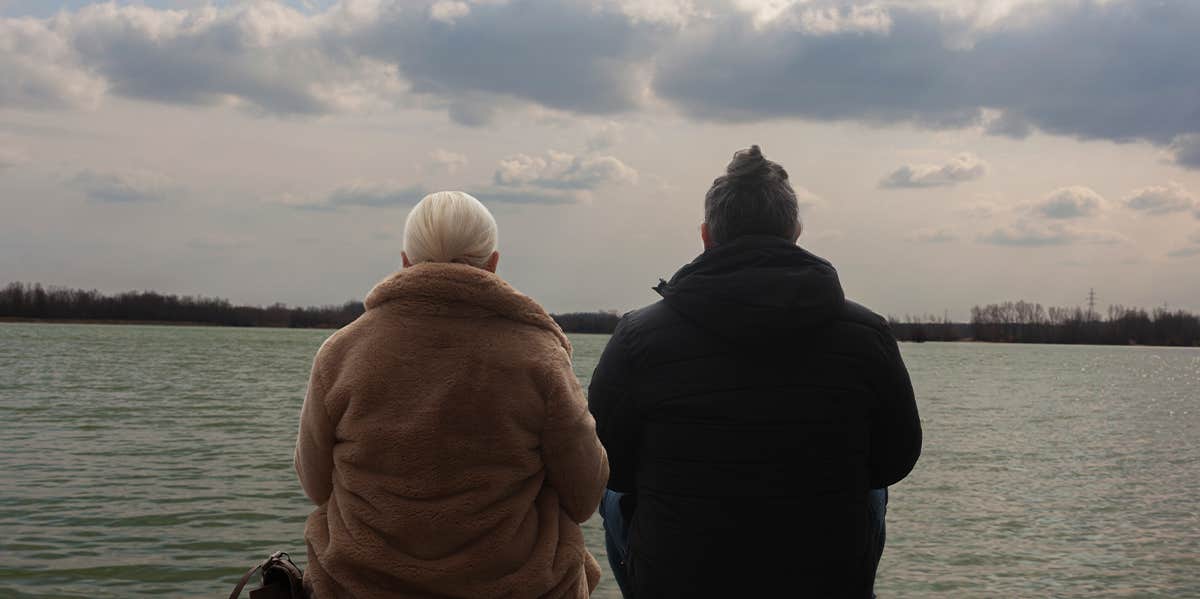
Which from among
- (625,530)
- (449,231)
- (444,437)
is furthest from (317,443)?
(625,530)

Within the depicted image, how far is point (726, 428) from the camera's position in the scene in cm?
303

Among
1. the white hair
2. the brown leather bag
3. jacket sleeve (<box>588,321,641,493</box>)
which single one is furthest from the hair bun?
the brown leather bag

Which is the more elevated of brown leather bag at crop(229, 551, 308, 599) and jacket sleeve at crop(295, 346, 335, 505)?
jacket sleeve at crop(295, 346, 335, 505)

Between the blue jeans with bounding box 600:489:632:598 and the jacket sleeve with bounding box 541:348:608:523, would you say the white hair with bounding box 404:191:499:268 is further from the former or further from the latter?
the blue jeans with bounding box 600:489:632:598

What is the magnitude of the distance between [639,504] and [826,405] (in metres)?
0.65

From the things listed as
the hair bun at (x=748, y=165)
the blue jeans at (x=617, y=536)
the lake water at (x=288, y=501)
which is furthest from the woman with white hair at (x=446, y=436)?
the lake water at (x=288, y=501)

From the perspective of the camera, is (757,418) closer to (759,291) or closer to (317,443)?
(759,291)

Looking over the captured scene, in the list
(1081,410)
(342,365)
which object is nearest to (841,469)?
(342,365)

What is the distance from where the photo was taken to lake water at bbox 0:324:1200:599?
1067 cm

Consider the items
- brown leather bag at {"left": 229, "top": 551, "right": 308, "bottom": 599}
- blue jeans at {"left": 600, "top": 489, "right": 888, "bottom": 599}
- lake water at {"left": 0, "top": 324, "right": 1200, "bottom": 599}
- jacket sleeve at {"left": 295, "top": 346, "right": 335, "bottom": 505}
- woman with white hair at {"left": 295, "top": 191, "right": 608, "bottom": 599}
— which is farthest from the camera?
lake water at {"left": 0, "top": 324, "right": 1200, "bottom": 599}

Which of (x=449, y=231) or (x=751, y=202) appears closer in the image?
(x=449, y=231)

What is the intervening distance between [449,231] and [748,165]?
97 centimetres

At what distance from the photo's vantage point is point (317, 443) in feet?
9.86

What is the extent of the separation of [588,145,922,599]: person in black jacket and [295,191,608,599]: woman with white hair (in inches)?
9.6
